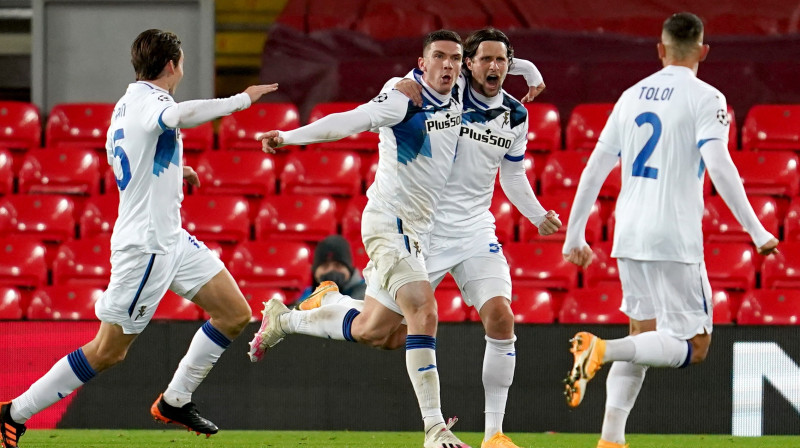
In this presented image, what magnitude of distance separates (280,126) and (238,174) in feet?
2.19

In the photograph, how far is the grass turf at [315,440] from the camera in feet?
23.9

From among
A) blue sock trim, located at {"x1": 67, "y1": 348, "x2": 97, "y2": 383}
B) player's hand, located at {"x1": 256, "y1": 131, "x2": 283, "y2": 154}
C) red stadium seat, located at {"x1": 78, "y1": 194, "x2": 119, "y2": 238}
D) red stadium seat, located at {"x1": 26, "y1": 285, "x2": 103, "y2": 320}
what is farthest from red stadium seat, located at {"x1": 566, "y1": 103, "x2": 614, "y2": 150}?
blue sock trim, located at {"x1": 67, "y1": 348, "x2": 97, "y2": 383}

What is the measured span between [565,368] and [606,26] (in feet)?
16.3

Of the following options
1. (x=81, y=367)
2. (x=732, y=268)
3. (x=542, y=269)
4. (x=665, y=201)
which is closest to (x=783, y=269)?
(x=732, y=268)

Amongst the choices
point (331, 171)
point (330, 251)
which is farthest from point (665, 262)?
point (331, 171)

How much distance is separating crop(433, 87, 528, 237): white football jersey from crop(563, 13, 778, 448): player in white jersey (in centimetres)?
100

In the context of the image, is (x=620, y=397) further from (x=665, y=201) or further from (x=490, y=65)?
(x=490, y=65)

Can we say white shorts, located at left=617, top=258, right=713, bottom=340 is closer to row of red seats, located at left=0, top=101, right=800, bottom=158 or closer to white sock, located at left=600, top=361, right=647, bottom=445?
white sock, located at left=600, top=361, right=647, bottom=445

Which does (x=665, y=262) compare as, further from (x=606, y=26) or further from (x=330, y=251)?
(x=606, y=26)

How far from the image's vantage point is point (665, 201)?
18.4ft

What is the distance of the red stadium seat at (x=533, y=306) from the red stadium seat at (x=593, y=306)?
12 cm

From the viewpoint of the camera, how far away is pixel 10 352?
27.2ft

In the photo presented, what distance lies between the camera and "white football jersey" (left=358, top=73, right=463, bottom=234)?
6465 millimetres

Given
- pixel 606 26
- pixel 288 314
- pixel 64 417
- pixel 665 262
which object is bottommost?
pixel 64 417
